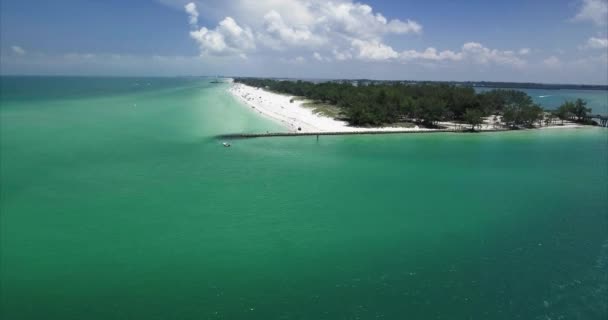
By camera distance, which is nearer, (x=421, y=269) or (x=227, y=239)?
(x=421, y=269)

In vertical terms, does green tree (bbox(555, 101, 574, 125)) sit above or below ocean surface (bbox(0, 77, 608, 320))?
above

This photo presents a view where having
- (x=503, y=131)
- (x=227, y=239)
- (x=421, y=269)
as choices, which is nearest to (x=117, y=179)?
(x=227, y=239)

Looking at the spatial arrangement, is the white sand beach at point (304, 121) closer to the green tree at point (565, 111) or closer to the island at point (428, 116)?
the island at point (428, 116)

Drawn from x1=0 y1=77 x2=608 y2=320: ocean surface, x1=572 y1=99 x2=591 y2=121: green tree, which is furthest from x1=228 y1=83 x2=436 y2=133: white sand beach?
x1=572 y1=99 x2=591 y2=121: green tree

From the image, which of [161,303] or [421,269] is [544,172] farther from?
[161,303]

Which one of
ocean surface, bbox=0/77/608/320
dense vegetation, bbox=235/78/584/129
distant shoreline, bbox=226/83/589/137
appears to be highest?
dense vegetation, bbox=235/78/584/129

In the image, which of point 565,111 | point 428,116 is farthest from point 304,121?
point 565,111

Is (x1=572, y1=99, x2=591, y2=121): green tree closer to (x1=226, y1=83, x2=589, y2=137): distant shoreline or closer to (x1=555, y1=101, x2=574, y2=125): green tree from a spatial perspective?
(x1=555, y1=101, x2=574, y2=125): green tree

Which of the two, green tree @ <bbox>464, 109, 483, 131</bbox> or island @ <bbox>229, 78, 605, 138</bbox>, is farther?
island @ <bbox>229, 78, 605, 138</bbox>
